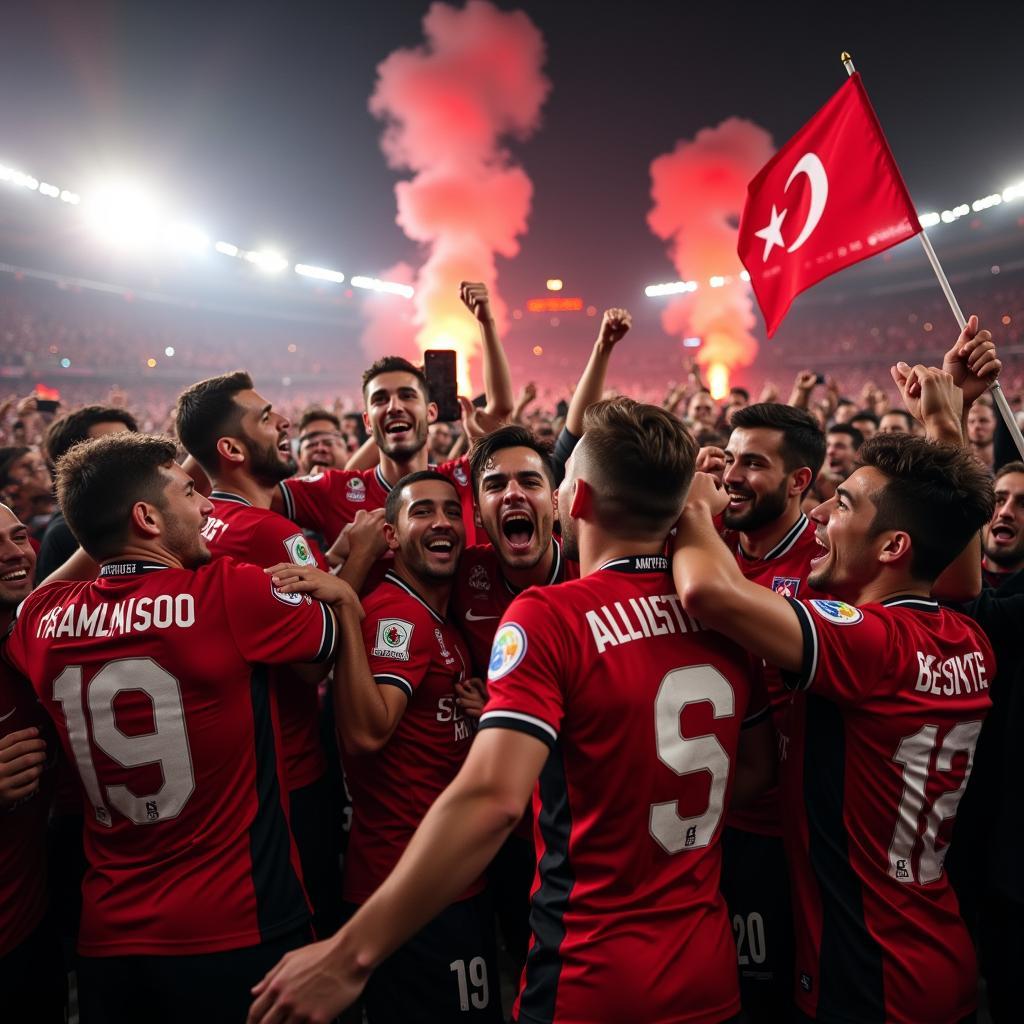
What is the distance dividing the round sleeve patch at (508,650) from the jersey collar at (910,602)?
1.21 meters

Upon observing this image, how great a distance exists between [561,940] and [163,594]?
5.10ft

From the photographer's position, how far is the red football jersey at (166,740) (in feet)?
7.10

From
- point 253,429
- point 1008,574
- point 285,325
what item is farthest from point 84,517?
point 285,325

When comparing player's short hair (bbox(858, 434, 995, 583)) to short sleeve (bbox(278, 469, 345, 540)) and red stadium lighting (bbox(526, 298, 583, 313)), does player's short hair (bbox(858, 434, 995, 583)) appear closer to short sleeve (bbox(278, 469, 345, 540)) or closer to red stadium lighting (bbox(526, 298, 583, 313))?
short sleeve (bbox(278, 469, 345, 540))

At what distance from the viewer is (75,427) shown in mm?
4102

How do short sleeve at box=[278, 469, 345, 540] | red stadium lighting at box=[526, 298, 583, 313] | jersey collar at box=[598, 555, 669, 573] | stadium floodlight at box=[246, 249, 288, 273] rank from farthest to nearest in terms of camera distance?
1. red stadium lighting at box=[526, 298, 583, 313]
2. stadium floodlight at box=[246, 249, 288, 273]
3. short sleeve at box=[278, 469, 345, 540]
4. jersey collar at box=[598, 555, 669, 573]

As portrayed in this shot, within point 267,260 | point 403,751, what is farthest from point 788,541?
point 267,260

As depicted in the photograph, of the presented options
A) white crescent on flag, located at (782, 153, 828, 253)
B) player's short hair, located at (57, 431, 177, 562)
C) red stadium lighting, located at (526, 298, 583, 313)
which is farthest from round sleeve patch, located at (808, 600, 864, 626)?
red stadium lighting, located at (526, 298, 583, 313)

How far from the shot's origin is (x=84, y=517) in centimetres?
234

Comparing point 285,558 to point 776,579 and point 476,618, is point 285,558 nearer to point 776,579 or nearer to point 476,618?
point 476,618

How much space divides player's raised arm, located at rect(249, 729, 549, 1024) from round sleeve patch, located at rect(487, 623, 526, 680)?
0.16 metres

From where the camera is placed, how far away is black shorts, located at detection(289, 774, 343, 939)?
123 inches

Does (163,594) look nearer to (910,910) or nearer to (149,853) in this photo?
(149,853)

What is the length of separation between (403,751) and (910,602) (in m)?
1.86
